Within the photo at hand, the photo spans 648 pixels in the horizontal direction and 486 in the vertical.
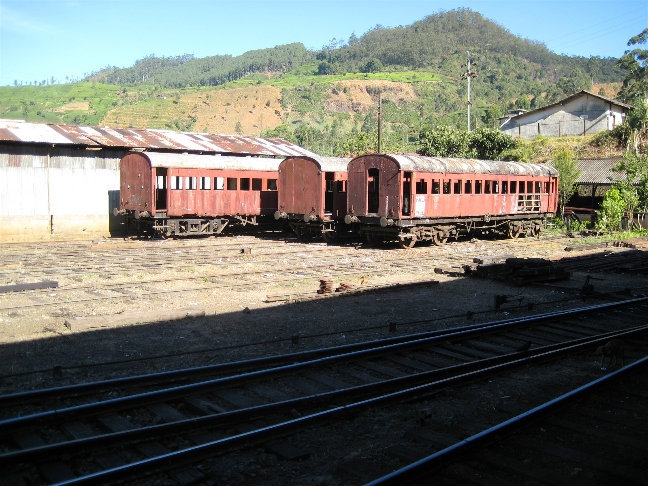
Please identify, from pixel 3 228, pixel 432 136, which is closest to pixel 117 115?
pixel 432 136

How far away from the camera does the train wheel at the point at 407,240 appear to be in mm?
20812

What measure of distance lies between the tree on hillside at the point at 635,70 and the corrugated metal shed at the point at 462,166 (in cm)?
5139

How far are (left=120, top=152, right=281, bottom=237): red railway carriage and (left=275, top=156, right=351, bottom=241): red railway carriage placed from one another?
218 cm

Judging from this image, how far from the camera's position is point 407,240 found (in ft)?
70.5

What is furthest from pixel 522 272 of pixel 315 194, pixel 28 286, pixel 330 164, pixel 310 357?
pixel 330 164

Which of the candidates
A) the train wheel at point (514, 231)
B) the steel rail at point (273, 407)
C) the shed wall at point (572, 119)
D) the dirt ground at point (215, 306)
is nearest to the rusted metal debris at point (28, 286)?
the dirt ground at point (215, 306)

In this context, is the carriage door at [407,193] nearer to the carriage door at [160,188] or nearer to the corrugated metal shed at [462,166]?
the corrugated metal shed at [462,166]

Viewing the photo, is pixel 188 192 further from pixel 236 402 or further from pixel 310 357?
pixel 236 402

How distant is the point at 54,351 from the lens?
25.9 feet

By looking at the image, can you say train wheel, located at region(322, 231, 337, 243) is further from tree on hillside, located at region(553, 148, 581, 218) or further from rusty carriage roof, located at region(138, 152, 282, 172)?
tree on hillside, located at region(553, 148, 581, 218)

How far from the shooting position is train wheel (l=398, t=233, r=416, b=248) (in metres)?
20.8

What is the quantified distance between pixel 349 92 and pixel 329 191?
113m

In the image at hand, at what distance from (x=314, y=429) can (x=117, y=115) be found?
106 m

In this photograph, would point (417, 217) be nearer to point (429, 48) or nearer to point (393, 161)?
point (393, 161)
